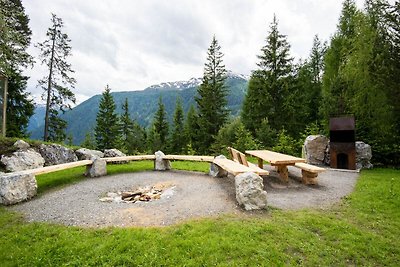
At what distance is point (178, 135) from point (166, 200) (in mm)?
29347

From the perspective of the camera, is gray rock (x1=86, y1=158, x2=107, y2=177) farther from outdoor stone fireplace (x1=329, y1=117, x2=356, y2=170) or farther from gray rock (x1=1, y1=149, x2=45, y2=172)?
outdoor stone fireplace (x1=329, y1=117, x2=356, y2=170)

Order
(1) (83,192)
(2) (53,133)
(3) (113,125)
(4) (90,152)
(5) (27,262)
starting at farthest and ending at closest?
(3) (113,125)
(2) (53,133)
(4) (90,152)
(1) (83,192)
(5) (27,262)

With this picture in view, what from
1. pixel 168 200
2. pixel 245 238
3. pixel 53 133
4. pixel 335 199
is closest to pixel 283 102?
pixel 335 199

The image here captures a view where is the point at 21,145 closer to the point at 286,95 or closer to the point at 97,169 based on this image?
the point at 97,169

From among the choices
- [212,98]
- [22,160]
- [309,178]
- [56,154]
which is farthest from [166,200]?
[212,98]

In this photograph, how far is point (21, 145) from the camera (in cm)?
1003

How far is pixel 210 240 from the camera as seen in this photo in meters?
4.08

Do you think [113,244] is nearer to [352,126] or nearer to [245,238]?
[245,238]

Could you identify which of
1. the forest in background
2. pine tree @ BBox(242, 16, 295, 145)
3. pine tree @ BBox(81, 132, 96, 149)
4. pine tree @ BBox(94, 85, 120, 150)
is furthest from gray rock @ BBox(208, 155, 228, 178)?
pine tree @ BBox(81, 132, 96, 149)

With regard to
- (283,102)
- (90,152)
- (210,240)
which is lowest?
(210,240)

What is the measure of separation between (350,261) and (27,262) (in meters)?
5.08

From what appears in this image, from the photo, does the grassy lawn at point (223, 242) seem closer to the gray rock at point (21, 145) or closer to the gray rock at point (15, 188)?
the gray rock at point (15, 188)

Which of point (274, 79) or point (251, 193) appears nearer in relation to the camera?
point (251, 193)

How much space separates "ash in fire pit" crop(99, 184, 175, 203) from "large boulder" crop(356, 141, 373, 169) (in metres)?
9.06
